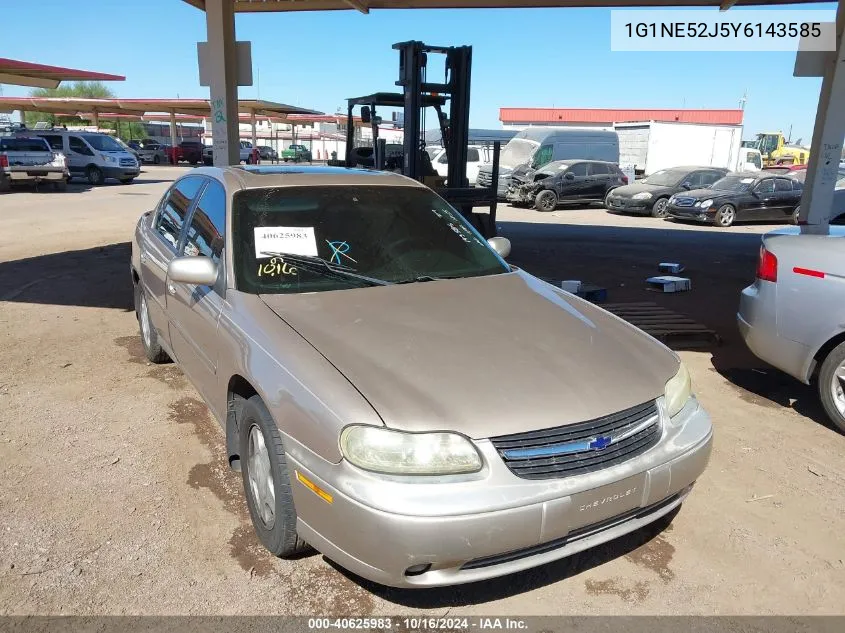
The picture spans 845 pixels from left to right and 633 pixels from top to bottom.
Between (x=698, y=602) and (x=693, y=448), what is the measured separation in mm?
632

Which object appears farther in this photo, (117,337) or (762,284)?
(117,337)

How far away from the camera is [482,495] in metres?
2.22

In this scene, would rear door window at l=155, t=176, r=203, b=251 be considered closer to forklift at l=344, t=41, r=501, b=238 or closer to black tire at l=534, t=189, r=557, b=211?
forklift at l=344, t=41, r=501, b=238

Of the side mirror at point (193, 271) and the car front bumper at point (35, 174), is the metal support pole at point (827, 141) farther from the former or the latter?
the car front bumper at point (35, 174)

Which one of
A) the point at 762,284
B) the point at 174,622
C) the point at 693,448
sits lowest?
the point at 174,622

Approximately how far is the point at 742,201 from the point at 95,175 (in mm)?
22641

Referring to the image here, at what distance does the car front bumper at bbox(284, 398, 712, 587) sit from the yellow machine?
148ft

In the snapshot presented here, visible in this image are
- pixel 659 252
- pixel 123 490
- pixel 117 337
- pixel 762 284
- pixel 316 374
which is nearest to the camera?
pixel 316 374

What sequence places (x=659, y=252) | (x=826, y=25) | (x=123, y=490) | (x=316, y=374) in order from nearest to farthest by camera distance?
(x=316, y=374) → (x=123, y=490) → (x=826, y=25) → (x=659, y=252)

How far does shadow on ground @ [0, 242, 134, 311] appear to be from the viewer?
7.38 m

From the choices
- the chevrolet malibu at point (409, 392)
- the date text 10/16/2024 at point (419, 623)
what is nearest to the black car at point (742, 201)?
the chevrolet malibu at point (409, 392)

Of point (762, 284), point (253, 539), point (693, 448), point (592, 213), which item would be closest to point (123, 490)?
point (253, 539)

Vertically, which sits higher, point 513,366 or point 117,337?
point 513,366

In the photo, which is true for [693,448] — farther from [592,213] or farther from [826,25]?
[592,213]
